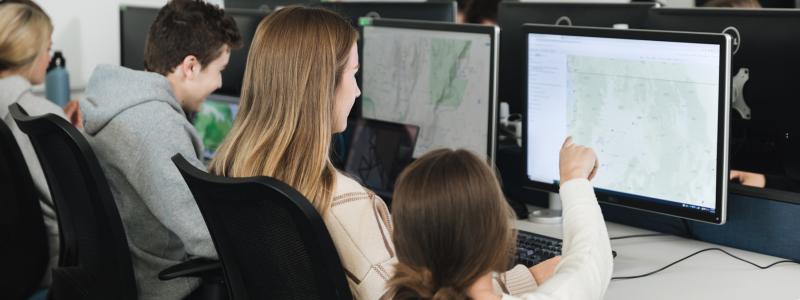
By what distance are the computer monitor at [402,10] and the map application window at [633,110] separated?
0.63 m

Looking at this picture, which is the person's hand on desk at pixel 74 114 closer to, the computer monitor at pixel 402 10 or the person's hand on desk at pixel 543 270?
the computer monitor at pixel 402 10

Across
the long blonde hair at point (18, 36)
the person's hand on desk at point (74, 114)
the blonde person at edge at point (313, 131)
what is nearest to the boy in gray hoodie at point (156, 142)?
the blonde person at edge at point (313, 131)

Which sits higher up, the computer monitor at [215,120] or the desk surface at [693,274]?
the computer monitor at [215,120]

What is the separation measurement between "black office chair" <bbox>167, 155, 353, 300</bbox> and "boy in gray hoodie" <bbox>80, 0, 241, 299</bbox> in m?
0.53

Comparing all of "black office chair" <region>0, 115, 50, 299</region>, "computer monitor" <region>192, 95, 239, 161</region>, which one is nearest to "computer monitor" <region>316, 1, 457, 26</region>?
"computer monitor" <region>192, 95, 239, 161</region>

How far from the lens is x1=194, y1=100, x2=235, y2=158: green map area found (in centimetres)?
285

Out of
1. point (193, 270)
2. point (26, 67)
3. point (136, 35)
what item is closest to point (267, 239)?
point (193, 270)

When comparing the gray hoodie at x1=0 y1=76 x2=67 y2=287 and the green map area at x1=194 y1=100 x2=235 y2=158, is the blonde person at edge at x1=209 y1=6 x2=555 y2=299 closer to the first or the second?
the gray hoodie at x1=0 y1=76 x2=67 y2=287

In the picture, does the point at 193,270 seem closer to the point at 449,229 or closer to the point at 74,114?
the point at 449,229

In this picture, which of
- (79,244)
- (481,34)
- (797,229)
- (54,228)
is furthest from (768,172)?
(54,228)

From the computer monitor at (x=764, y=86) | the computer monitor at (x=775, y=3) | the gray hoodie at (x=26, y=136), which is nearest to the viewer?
the computer monitor at (x=764, y=86)

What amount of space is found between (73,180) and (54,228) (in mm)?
806

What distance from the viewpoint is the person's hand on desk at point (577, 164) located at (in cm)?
143

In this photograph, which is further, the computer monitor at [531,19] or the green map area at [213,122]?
the green map area at [213,122]
